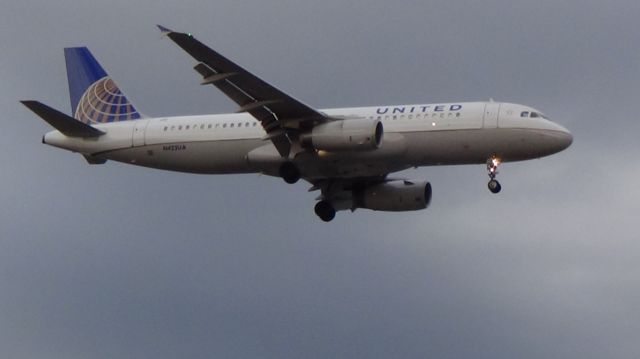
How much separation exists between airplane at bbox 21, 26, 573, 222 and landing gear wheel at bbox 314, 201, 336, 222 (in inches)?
42.8

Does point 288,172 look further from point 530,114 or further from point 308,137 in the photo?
point 530,114

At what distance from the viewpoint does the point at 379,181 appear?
83.1 meters

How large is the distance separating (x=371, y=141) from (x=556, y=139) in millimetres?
7979

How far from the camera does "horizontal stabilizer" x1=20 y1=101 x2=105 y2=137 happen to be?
77.8 metres

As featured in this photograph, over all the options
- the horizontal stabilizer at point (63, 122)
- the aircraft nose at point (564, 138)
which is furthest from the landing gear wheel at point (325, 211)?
the aircraft nose at point (564, 138)

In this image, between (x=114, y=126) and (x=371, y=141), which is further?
(x=114, y=126)

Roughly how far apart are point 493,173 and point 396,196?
27.8ft

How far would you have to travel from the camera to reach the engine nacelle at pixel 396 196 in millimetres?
82125

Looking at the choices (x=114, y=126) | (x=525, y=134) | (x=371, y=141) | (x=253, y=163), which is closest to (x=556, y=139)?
(x=525, y=134)

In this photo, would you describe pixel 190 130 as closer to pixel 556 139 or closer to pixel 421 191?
pixel 421 191

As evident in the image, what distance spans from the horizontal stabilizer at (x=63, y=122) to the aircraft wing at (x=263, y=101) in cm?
817

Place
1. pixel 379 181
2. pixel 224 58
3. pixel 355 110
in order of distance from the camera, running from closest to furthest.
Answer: pixel 224 58
pixel 355 110
pixel 379 181

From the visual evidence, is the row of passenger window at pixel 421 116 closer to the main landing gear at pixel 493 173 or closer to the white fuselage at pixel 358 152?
the white fuselage at pixel 358 152

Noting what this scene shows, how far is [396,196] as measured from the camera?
270 ft
